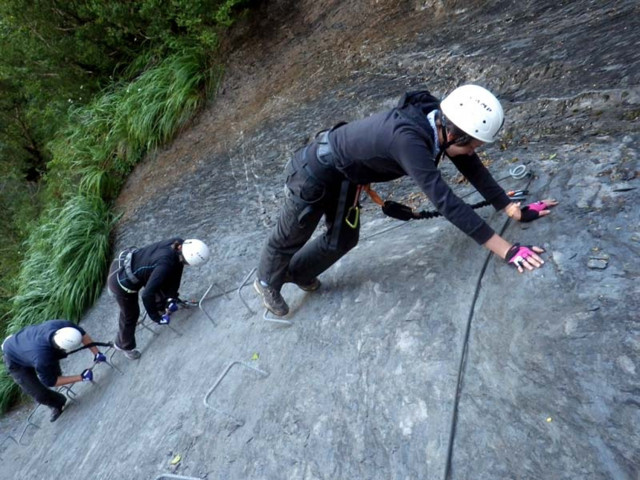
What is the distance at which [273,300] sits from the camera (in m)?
4.15

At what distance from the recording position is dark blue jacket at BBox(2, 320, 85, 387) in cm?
570

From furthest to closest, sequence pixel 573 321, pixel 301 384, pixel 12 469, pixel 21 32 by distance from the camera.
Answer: pixel 21 32 → pixel 12 469 → pixel 301 384 → pixel 573 321

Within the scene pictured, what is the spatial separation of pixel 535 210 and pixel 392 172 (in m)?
1.00

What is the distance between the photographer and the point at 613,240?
2824 millimetres

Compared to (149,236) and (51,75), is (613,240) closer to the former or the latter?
(149,236)

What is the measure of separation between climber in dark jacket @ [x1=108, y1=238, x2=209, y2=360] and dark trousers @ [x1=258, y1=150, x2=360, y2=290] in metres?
1.86

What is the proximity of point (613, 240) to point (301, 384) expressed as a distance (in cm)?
219

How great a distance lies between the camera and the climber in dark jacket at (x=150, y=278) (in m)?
5.52

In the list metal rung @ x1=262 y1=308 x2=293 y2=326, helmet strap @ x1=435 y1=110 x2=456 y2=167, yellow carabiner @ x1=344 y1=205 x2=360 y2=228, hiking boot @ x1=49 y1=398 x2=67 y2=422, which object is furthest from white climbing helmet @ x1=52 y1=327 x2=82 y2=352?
helmet strap @ x1=435 y1=110 x2=456 y2=167

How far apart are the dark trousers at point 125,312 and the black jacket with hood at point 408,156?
12.0ft

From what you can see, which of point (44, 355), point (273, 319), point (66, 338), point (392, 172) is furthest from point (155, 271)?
point (392, 172)

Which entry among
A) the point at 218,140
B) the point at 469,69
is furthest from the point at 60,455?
the point at 469,69

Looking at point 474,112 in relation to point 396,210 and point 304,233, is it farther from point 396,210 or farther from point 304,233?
point 304,233

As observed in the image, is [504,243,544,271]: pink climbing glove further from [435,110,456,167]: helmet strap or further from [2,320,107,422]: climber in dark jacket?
[2,320,107,422]: climber in dark jacket
